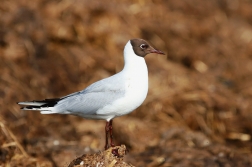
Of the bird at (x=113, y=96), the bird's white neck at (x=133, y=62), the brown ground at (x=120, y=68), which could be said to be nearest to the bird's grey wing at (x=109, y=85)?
the bird at (x=113, y=96)

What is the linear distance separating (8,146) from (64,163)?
819 mm

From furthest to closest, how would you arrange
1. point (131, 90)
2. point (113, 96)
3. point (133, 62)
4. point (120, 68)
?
1. point (120, 68)
2. point (133, 62)
3. point (113, 96)
4. point (131, 90)

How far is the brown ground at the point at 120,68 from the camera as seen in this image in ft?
25.8

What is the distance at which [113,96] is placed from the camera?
5750 mm

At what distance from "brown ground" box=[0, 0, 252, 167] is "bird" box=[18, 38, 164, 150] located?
0.55 m

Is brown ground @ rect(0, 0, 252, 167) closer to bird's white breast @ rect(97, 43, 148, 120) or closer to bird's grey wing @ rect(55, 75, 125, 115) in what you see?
bird's white breast @ rect(97, 43, 148, 120)

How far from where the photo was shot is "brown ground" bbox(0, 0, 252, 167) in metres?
7.88

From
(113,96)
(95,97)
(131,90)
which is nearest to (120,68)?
(95,97)

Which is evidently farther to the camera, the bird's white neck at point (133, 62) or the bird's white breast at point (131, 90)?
the bird's white neck at point (133, 62)

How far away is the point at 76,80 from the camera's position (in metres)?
10.8

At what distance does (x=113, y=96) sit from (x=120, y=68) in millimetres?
5720

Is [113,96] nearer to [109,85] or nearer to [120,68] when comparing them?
[109,85]

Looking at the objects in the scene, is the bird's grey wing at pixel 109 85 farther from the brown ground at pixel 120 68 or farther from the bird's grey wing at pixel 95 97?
the brown ground at pixel 120 68

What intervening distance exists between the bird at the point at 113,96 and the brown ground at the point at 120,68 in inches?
21.8
